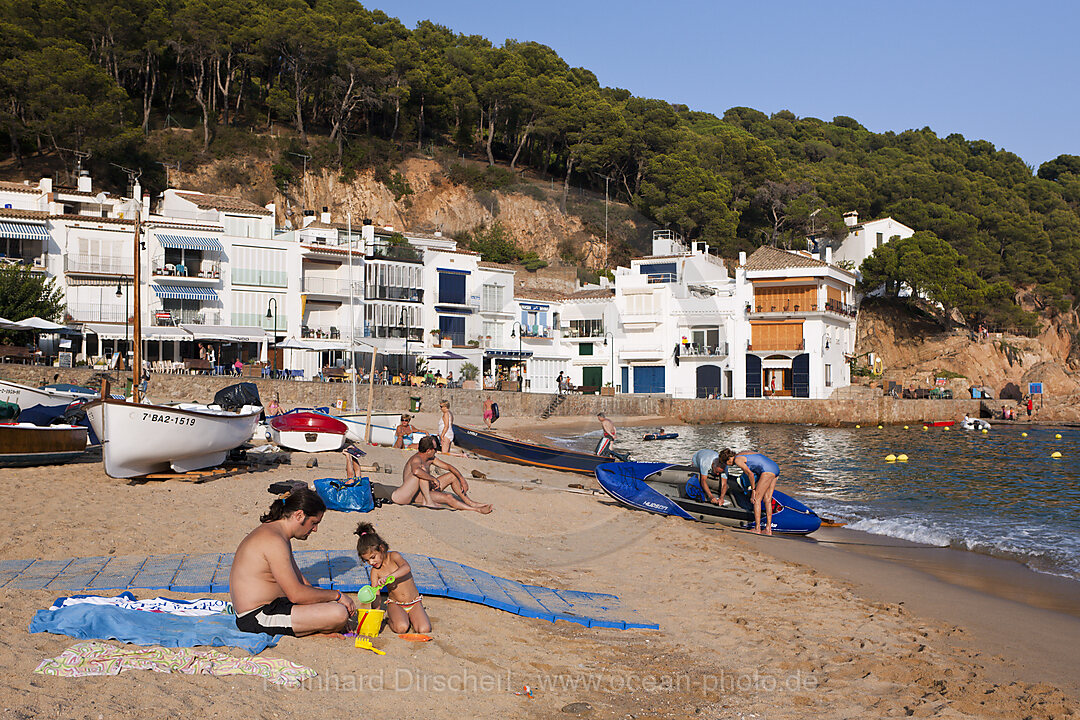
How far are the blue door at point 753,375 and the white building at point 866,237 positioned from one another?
18.9m

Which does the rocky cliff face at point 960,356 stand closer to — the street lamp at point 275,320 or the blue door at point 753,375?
the blue door at point 753,375

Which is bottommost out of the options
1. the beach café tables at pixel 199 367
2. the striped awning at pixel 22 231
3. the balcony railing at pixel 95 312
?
the beach café tables at pixel 199 367

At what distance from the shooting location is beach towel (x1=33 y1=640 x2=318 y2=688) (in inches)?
186

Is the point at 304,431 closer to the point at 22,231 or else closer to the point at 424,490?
the point at 424,490

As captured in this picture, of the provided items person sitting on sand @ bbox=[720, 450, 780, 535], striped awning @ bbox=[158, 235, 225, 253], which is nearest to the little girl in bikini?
person sitting on sand @ bbox=[720, 450, 780, 535]

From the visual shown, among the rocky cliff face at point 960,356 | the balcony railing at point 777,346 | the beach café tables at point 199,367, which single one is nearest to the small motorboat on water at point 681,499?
the beach café tables at point 199,367

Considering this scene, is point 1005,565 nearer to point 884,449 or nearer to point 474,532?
point 474,532

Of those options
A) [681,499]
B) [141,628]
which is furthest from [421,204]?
[141,628]

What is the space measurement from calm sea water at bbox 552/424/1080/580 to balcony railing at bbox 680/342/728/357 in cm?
920

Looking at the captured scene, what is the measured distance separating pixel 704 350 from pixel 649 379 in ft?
12.9

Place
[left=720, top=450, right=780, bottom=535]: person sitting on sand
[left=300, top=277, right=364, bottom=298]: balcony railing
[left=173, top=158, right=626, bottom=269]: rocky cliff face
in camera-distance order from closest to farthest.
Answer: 1. [left=720, top=450, right=780, bottom=535]: person sitting on sand
2. [left=300, top=277, right=364, bottom=298]: balcony railing
3. [left=173, top=158, right=626, bottom=269]: rocky cliff face

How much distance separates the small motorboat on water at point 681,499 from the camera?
13.7 meters

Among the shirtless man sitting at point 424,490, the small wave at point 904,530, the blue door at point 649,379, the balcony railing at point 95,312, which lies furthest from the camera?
the blue door at point 649,379

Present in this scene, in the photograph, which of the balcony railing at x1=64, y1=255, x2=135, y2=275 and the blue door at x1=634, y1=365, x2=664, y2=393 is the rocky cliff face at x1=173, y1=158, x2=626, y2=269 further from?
the blue door at x1=634, y1=365, x2=664, y2=393
